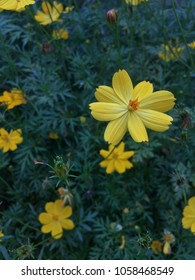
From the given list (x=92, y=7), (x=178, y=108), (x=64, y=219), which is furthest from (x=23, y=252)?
(x=92, y=7)

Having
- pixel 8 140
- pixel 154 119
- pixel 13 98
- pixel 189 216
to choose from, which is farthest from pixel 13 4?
pixel 189 216

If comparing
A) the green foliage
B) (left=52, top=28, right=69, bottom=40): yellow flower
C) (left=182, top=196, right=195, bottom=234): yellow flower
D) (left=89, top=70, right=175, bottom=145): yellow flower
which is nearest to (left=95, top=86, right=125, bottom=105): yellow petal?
(left=89, top=70, right=175, bottom=145): yellow flower

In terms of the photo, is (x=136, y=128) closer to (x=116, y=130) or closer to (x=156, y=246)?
(x=116, y=130)

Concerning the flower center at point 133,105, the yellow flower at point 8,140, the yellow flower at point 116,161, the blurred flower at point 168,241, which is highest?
the flower center at point 133,105

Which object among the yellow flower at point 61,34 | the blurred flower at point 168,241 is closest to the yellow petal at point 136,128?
the blurred flower at point 168,241

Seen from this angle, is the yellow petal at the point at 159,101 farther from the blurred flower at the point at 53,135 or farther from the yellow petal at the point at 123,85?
the blurred flower at the point at 53,135

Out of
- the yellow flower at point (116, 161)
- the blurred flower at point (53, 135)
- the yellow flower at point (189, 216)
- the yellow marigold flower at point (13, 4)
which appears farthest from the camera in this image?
the blurred flower at point (53, 135)

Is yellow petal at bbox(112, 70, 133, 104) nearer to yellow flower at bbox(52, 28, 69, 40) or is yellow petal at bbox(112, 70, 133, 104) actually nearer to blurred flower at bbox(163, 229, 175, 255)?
blurred flower at bbox(163, 229, 175, 255)
